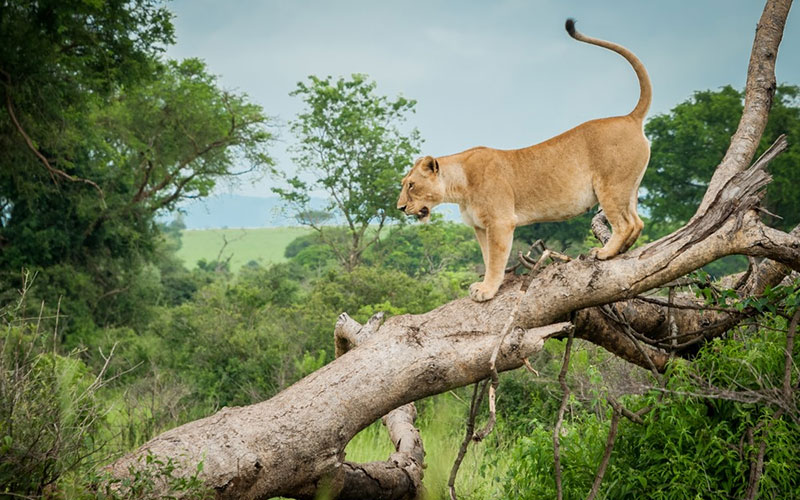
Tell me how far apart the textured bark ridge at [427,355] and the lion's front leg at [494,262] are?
74 millimetres

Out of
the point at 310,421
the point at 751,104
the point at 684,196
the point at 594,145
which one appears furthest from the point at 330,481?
the point at 684,196

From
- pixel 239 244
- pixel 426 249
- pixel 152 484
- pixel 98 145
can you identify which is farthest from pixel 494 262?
pixel 239 244

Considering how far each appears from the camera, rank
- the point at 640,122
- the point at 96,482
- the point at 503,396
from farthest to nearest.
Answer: the point at 503,396
the point at 640,122
the point at 96,482

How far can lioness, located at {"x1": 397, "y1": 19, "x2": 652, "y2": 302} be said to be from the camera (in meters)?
5.70

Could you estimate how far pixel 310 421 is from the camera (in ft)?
16.8

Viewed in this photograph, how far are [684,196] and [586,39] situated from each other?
27.9 metres

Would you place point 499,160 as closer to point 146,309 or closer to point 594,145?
point 594,145

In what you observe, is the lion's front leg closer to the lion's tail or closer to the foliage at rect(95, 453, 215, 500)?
the lion's tail

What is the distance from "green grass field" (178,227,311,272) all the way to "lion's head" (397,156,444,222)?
57.4 m

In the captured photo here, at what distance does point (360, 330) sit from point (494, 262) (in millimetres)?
2037

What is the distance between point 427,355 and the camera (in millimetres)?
5309

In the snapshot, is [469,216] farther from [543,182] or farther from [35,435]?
[35,435]

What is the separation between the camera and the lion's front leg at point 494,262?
5633 mm

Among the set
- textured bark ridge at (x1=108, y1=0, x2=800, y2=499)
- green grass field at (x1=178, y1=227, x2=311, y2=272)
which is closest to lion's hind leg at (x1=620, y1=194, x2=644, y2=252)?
textured bark ridge at (x1=108, y1=0, x2=800, y2=499)
